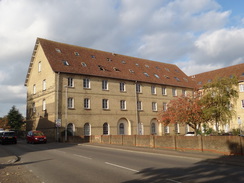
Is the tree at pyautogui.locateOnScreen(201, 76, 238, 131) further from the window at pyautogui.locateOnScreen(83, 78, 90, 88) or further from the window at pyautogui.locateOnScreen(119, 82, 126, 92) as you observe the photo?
the window at pyautogui.locateOnScreen(119, 82, 126, 92)

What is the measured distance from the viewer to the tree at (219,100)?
882 inches

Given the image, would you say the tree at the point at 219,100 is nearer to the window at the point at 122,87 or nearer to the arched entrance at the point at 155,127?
the window at the point at 122,87

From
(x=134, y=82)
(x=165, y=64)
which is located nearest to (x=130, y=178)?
(x=134, y=82)

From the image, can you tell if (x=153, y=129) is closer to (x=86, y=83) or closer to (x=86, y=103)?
(x=86, y=103)

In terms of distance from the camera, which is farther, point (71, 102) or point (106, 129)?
point (106, 129)

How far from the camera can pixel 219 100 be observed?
2273 cm

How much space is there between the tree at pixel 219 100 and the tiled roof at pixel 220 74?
2479 cm

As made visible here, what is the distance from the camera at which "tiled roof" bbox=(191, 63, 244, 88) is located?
47850mm

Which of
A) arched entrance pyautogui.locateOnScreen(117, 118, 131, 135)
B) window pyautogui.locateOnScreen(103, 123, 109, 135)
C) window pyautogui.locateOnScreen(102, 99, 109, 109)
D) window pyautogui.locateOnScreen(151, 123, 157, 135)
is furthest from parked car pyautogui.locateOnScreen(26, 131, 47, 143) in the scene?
window pyautogui.locateOnScreen(151, 123, 157, 135)

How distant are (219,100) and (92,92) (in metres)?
20.4

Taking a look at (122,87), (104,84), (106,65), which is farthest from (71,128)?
(106,65)

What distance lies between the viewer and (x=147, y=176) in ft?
30.5

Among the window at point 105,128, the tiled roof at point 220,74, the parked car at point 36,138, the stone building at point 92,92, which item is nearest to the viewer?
the parked car at point 36,138

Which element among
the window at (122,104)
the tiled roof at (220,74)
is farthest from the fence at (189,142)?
the tiled roof at (220,74)
